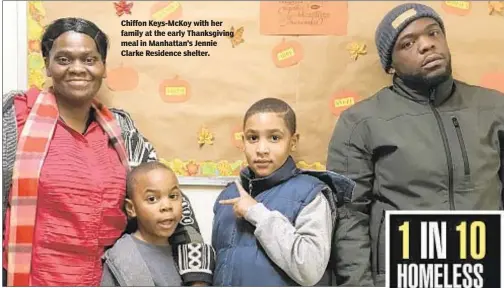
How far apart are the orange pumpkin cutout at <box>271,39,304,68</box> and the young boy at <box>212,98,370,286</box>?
66 millimetres

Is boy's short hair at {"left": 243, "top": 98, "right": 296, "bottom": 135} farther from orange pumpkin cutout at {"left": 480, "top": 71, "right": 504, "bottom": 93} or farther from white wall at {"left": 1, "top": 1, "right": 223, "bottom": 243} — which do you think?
orange pumpkin cutout at {"left": 480, "top": 71, "right": 504, "bottom": 93}

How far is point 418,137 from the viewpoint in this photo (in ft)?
3.15

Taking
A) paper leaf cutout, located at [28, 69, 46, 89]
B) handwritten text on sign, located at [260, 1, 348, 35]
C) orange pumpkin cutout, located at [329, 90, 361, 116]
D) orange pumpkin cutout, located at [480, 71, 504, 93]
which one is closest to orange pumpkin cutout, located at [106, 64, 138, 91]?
paper leaf cutout, located at [28, 69, 46, 89]

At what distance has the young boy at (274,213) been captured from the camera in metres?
0.93

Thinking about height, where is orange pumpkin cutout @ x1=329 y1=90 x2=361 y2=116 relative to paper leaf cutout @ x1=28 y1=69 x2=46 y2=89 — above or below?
below

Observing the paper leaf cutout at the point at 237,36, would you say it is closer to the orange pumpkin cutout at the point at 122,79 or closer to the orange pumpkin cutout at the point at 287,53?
the orange pumpkin cutout at the point at 287,53

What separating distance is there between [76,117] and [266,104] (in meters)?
0.30

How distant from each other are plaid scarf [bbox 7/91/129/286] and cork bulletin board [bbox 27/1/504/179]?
0.10 m

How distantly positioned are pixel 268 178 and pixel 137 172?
0.68ft

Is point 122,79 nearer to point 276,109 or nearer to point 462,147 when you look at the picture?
point 276,109

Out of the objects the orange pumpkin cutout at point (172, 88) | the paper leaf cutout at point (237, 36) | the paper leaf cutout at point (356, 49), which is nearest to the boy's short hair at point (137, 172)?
the orange pumpkin cutout at point (172, 88)

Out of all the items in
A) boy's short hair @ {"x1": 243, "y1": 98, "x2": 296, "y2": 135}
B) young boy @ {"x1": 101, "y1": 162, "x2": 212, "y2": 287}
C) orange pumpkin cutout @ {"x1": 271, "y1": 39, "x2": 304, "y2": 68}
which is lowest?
young boy @ {"x1": 101, "y1": 162, "x2": 212, "y2": 287}

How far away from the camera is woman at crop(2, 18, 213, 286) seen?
3.06ft

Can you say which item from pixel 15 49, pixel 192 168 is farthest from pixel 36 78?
pixel 192 168
